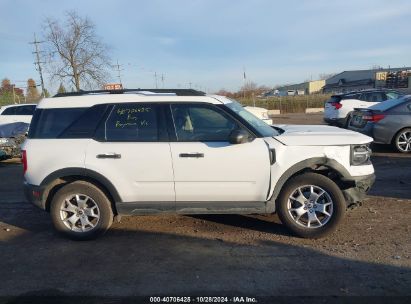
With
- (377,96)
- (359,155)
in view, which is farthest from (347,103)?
(359,155)

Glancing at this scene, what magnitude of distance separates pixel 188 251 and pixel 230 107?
1.87 m

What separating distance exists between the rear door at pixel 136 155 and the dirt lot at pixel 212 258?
2.01ft

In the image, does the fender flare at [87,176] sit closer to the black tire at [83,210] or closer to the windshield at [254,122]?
the black tire at [83,210]

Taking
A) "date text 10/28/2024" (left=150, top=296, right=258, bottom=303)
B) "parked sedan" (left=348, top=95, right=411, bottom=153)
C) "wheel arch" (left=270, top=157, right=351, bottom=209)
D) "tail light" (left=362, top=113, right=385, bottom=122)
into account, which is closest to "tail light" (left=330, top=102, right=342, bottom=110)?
"parked sedan" (left=348, top=95, right=411, bottom=153)

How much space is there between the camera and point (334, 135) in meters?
5.27

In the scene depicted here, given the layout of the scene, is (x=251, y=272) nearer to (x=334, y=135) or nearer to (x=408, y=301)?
(x=408, y=301)

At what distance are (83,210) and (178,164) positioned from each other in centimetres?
141

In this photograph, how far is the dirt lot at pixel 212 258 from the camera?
4.00 m

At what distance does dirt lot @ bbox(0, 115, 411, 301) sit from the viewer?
13.1 ft

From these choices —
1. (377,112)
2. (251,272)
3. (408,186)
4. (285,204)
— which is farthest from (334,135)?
(377,112)

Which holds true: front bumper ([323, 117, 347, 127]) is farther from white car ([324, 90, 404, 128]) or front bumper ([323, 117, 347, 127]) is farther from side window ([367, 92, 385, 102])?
side window ([367, 92, 385, 102])

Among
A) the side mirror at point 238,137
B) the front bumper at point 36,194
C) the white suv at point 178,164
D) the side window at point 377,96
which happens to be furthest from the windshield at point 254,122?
the side window at point 377,96

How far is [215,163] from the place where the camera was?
5078 mm

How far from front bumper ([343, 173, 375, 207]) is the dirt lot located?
0.44 m
